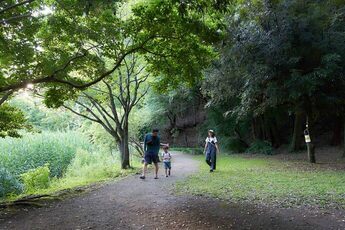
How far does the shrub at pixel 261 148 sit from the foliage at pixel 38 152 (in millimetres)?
12754

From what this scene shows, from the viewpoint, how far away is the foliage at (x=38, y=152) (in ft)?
52.3

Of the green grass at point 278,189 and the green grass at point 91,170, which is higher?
the green grass at point 91,170

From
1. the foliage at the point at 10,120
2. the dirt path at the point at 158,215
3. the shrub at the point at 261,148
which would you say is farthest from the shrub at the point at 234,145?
the foliage at the point at 10,120

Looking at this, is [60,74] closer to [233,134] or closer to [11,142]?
[11,142]

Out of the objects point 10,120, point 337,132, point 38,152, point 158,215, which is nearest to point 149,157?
point 10,120

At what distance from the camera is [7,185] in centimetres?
1280

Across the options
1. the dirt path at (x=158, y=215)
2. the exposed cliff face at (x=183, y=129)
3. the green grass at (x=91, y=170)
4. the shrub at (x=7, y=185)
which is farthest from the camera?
the exposed cliff face at (x=183, y=129)

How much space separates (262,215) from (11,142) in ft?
45.9

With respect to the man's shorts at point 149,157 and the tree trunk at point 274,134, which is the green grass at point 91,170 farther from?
the tree trunk at point 274,134

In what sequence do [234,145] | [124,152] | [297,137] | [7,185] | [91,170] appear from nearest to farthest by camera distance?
1. [7,185]
2. [91,170]
3. [124,152]
4. [297,137]
5. [234,145]

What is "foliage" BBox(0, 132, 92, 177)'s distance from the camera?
15.9 meters

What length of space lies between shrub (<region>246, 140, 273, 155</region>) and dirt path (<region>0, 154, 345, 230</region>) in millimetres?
16545

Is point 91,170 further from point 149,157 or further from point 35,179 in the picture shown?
point 149,157

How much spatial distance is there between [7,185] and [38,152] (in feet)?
14.1
